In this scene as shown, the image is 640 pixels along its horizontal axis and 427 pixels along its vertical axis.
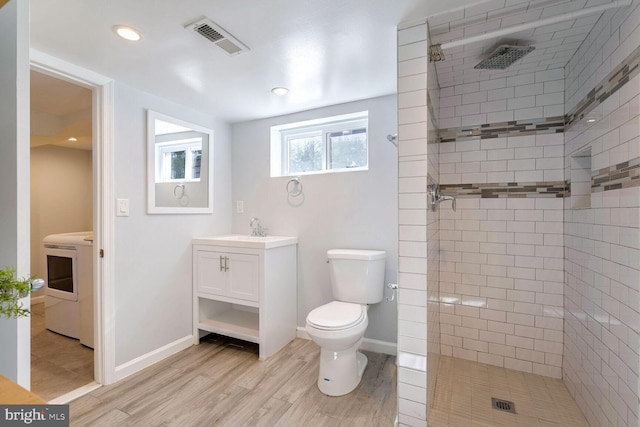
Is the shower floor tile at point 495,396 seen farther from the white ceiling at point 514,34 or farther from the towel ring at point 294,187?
the white ceiling at point 514,34

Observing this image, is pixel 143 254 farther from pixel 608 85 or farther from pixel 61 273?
pixel 608 85

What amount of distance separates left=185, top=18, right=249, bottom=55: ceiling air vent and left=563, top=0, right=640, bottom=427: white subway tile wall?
1811 millimetres

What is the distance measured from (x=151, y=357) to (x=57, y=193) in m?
3.17

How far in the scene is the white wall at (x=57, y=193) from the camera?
383 centimetres

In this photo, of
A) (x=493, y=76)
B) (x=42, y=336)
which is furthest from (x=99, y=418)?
(x=493, y=76)

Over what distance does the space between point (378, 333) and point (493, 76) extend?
7.00 ft

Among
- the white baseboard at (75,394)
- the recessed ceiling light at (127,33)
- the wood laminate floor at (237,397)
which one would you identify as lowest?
the wood laminate floor at (237,397)

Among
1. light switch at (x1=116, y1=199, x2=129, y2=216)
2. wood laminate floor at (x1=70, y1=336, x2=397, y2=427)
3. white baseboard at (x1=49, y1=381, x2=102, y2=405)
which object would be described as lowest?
wood laminate floor at (x1=70, y1=336, x2=397, y2=427)

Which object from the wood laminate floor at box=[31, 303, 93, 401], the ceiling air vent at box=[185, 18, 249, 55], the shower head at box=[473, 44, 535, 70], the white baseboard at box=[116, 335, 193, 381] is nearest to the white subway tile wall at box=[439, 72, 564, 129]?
the shower head at box=[473, 44, 535, 70]

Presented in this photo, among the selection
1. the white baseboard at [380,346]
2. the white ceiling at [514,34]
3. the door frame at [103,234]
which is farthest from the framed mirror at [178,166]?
the white ceiling at [514,34]

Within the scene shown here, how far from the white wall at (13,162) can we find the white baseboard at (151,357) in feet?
4.35

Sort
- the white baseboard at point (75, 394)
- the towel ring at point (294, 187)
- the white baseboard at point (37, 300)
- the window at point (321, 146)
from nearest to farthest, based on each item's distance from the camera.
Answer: the white baseboard at point (75, 394) < the window at point (321, 146) < the towel ring at point (294, 187) < the white baseboard at point (37, 300)

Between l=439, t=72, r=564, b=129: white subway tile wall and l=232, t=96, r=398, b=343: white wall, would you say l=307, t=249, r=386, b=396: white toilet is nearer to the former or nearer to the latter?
l=232, t=96, r=398, b=343: white wall

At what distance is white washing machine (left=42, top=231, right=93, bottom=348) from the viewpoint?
255 cm
